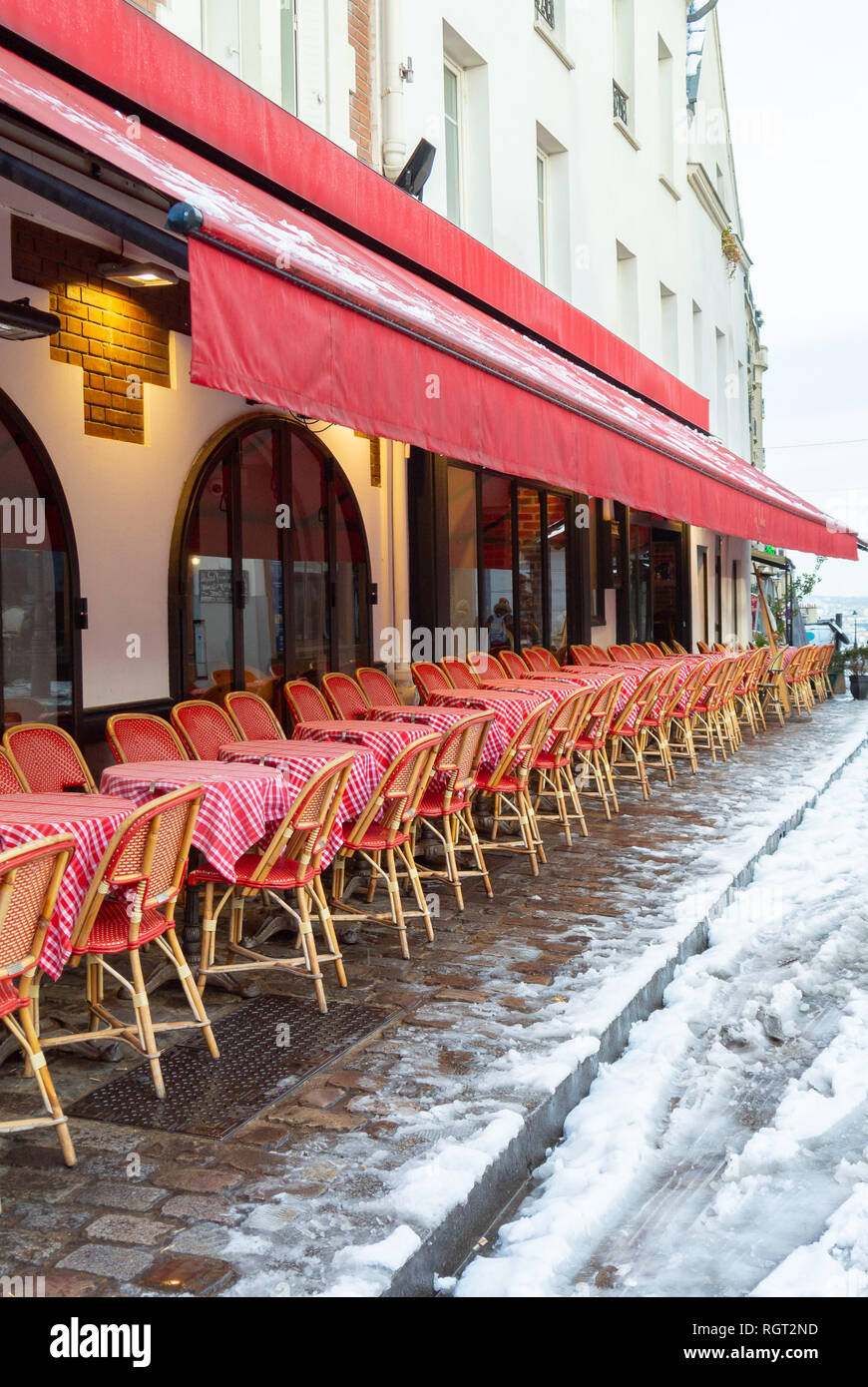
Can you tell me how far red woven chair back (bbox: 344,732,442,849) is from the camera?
542 centimetres

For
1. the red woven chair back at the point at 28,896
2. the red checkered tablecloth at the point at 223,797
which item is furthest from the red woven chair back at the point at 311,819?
the red woven chair back at the point at 28,896

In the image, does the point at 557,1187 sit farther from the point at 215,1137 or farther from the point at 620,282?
the point at 620,282

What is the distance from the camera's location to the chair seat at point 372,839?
5402 mm

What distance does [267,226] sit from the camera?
457 centimetres

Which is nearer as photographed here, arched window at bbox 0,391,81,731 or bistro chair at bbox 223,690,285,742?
arched window at bbox 0,391,81,731

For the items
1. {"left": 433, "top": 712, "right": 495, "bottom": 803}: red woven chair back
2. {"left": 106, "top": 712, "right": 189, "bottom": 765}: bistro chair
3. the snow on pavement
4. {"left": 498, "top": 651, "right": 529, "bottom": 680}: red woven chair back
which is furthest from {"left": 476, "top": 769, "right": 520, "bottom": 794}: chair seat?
{"left": 498, "top": 651, "right": 529, "bottom": 680}: red woven chair back

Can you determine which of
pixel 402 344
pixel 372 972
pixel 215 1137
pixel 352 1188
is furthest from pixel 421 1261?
pixel 402 344

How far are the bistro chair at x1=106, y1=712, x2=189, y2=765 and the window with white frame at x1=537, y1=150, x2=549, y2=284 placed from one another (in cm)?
947

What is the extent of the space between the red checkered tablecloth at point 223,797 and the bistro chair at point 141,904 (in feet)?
0.93

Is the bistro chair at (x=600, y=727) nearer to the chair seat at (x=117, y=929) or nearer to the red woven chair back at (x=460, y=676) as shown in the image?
the red woven chair back at (x=460, y=676)

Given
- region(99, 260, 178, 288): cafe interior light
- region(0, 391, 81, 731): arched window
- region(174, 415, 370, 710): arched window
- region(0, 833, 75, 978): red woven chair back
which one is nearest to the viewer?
region(0, 833, 75, 978): red woven chair back

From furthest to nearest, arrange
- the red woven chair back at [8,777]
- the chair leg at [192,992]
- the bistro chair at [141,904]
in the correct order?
the red woven chair back at [8,777] → the chair leg at [192,992] → the bistro chair at [141,904]

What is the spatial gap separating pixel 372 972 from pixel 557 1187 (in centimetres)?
187

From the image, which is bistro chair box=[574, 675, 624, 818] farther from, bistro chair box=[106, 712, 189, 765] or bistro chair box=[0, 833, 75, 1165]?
bistro chair box=[0, 833, 75, 1165]
